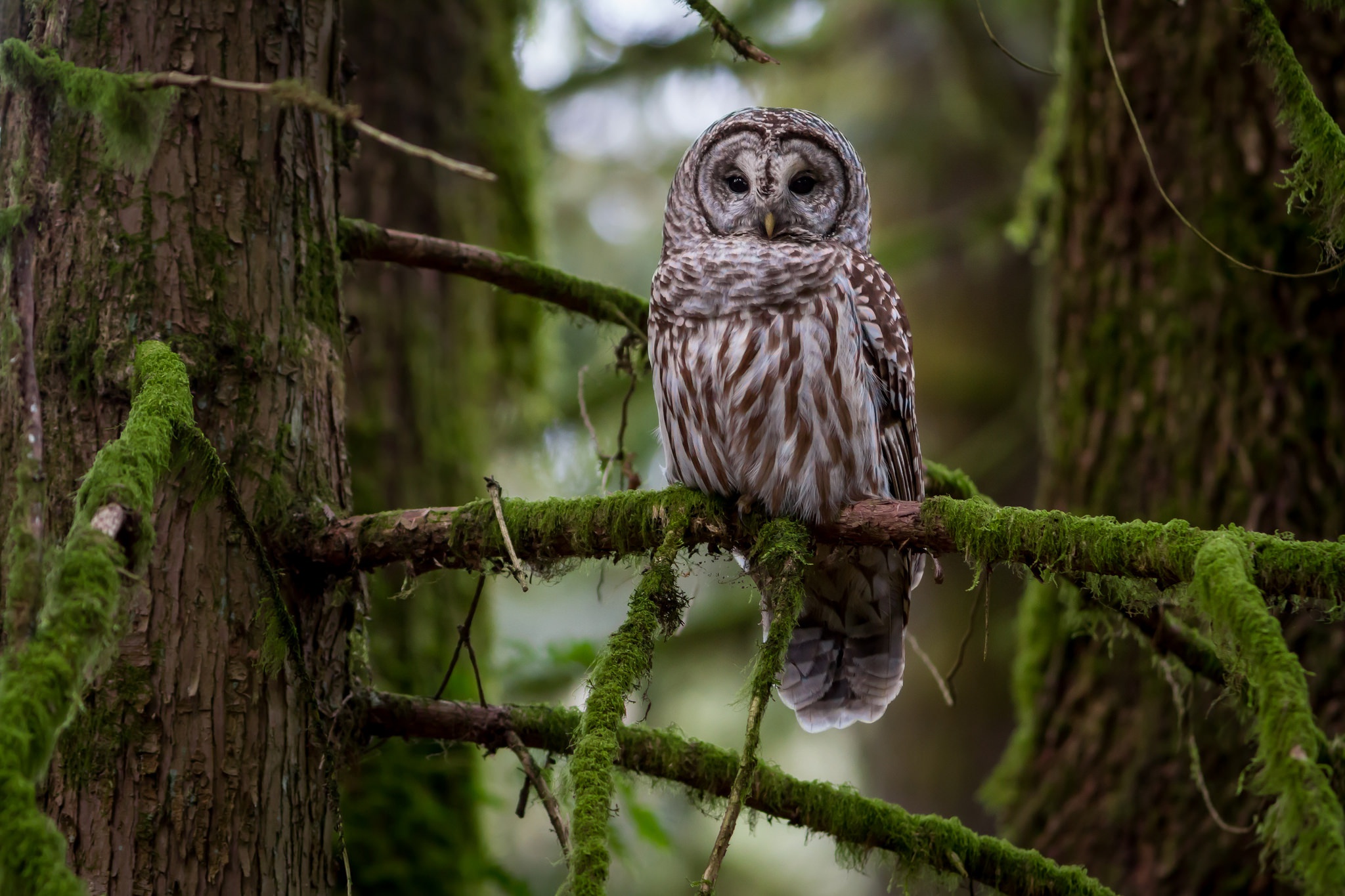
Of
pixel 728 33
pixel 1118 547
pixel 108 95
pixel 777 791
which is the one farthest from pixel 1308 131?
pixel 108 95

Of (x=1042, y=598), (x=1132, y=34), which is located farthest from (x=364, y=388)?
(x=1132, y=34)

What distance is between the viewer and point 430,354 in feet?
17.1

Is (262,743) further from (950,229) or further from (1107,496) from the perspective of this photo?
(950,229)

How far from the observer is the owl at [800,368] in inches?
123

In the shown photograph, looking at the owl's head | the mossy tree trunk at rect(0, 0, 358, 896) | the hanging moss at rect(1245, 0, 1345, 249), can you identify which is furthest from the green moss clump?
the hanging moss at rect(1245, 0, 1345, 249)

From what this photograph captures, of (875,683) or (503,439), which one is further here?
(503,439)

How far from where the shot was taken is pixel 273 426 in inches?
95.0

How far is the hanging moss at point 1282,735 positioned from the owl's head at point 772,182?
2.09 meters

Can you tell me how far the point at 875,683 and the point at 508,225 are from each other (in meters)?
3.18

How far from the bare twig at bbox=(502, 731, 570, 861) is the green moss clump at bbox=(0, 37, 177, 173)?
138 centimetres

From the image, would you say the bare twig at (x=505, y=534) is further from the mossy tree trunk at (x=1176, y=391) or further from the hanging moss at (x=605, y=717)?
the mossy tree trunk at (x=1176, y=391)

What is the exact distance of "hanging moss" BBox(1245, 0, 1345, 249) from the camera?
1965mm

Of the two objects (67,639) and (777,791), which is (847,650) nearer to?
(777,791)

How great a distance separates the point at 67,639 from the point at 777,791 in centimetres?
152
